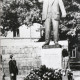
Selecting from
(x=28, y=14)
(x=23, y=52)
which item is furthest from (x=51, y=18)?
(x=23, y=52)

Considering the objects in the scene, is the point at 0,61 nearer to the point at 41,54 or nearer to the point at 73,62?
the point at 41,54

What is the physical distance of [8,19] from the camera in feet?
12.0

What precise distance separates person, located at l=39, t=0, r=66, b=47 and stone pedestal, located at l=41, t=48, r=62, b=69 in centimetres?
10

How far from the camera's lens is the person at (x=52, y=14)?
11.6 ft

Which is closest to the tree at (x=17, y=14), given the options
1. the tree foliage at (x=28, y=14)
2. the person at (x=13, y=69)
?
the tree foliage at (x=28, y=14)

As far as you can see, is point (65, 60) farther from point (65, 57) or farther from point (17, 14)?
point (17, 14)

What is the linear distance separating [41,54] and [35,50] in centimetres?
10

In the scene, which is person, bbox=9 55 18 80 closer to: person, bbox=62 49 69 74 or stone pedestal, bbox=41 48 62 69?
stone pedestal, bbox=41 48 62 69

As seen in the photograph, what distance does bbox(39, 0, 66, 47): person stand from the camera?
11.6 feet

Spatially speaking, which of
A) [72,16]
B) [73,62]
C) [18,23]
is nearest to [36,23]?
[18,23]

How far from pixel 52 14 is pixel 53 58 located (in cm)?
60

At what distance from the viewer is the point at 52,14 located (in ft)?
11.7

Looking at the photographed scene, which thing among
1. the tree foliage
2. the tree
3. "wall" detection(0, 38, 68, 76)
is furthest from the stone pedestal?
the tree

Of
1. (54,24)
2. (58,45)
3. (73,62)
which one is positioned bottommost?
(73,62)
